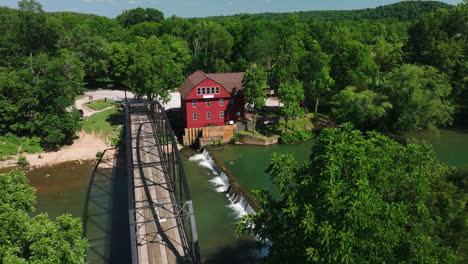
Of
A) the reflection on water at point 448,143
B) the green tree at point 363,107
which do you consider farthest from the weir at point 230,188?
the reflection on water at point 448,143

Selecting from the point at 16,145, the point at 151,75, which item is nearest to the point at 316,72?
the point at 151,75

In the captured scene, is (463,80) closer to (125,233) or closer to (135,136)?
(135,136)

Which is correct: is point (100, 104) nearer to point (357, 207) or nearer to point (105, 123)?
point (105, 123)

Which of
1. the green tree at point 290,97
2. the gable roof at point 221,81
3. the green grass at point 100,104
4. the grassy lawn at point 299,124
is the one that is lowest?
the grassy lawn at point 299,124

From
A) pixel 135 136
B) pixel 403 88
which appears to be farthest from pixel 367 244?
pixel 403 88

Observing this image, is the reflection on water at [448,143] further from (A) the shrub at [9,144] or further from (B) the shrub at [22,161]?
(A) the shrub at [9,144]

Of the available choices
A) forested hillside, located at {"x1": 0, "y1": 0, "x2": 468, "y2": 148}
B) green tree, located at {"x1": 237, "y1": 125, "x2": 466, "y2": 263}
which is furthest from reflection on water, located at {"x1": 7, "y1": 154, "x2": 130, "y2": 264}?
green tree, located at {"x1": 237, "y1": 125, "x2": 466, "y2": 263}
